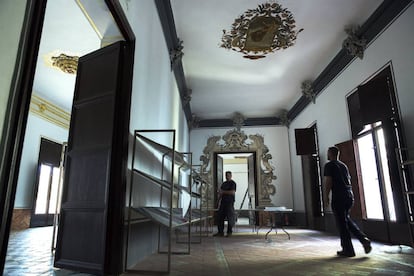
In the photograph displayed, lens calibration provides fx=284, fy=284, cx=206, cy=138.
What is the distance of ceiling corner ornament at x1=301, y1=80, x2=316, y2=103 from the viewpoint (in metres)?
7.59

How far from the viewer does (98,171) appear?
8.52 ft

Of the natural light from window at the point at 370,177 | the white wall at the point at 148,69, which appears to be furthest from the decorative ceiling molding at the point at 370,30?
the white wall at the point at 148,69

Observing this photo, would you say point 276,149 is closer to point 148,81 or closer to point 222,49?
point 222,49

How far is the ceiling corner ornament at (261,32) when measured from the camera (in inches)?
192

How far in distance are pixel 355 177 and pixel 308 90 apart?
2.95m

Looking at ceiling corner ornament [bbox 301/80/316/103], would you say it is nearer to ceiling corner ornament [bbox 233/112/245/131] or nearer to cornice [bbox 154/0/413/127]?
cornice [bbox 154/0/413/127]

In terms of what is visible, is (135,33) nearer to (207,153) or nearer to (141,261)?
(141,261)

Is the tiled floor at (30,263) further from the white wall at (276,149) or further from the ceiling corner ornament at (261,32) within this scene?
the white wall at (276,149)

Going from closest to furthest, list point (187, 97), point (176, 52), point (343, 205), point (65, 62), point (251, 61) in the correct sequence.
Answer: point (343, 205), point (176, 52), point (65, 62), point (251, 61), point (187, 97)

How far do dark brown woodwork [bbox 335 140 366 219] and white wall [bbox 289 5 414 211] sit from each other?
30cm

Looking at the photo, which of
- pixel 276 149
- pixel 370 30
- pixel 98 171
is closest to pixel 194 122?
pixel 276 149

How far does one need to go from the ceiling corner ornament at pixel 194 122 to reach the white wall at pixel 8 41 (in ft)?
27.9

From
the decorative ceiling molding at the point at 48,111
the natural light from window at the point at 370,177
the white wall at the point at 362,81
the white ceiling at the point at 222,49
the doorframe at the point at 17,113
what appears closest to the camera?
the doorframe at the point at 17,113

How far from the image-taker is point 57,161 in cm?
892
